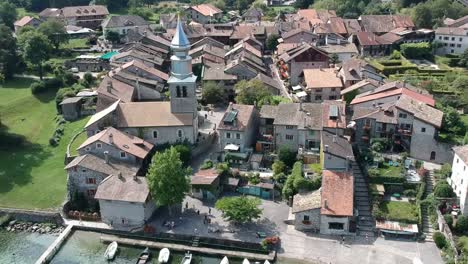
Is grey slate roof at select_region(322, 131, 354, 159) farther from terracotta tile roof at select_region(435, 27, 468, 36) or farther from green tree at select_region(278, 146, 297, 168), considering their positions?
terracotta tile roof at select_region(435, 27, 468, 36)

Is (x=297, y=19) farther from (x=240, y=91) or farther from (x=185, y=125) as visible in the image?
(x=185, y=125)

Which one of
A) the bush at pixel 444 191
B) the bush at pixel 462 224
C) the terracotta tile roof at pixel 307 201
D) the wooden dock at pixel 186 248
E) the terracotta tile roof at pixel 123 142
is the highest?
the terracotta tile roof at pixel 123 142

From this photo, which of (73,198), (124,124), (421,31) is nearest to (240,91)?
(124,124)

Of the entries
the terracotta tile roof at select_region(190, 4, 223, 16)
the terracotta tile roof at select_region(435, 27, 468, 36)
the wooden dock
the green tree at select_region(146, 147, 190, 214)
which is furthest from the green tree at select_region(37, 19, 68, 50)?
the terracotta tile roof at select_region(435, 27, 468, 36)

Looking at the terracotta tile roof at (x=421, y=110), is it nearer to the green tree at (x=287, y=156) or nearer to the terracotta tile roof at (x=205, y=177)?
the green tree at (x=287, y=156)

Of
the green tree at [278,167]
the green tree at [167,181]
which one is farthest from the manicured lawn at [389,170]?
the green tree at [167,181]

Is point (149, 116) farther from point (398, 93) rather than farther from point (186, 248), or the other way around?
point (398, 93)

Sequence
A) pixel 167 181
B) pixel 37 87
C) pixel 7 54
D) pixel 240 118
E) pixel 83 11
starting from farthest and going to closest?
pixel 83 11 < pixel 7 54 < pixel 37 87 < pixel 240 118 < pixel 167 181

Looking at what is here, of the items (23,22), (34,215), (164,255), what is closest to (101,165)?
(34,215)
